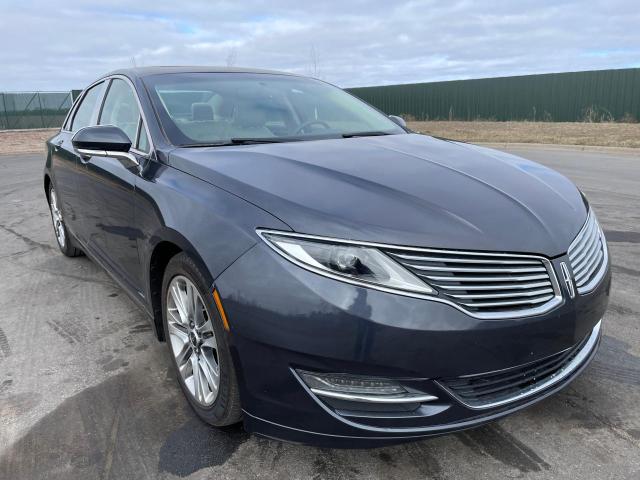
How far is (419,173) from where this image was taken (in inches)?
96.6

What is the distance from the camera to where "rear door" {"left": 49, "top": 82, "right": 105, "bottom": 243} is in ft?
13.6

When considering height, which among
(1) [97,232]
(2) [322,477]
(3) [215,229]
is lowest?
(2) [322,477]

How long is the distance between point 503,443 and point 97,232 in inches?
111

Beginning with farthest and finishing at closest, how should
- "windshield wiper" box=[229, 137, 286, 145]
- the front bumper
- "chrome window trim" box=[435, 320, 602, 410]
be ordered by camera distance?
"windshield wiper" box=[229, 137, 286, 145] < "chrome window trim" box=[435, 320, 602, 410] < the front bumper

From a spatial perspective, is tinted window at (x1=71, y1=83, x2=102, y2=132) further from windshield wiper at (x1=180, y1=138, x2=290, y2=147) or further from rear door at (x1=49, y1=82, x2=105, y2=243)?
windshield wiper at (x1=180, y1=138, x2=290, y2=147)

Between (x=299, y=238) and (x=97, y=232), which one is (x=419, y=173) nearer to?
(x=299, y=238)

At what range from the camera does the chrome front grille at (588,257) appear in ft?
7.12

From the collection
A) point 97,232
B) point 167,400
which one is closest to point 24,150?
point 97,232

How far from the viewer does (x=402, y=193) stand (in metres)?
2.19

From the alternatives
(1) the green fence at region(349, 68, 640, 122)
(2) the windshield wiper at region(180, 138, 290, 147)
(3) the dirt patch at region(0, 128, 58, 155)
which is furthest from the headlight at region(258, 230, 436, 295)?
(1) the green fence at region(349, 68, 640, 122)

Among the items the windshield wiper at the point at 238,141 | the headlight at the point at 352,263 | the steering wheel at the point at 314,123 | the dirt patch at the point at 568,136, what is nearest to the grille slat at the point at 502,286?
the headlight at the point at 352,263

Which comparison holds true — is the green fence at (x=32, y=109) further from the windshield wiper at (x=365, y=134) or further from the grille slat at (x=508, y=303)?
the grille slat at (x=508, y=303)

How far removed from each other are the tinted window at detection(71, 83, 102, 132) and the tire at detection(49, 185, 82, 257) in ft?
2.45

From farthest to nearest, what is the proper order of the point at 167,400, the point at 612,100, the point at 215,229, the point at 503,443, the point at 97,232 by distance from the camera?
the point at 612,100, the point at 97,232, the point at 167,400, the point at 503,443, the point at 215,229
